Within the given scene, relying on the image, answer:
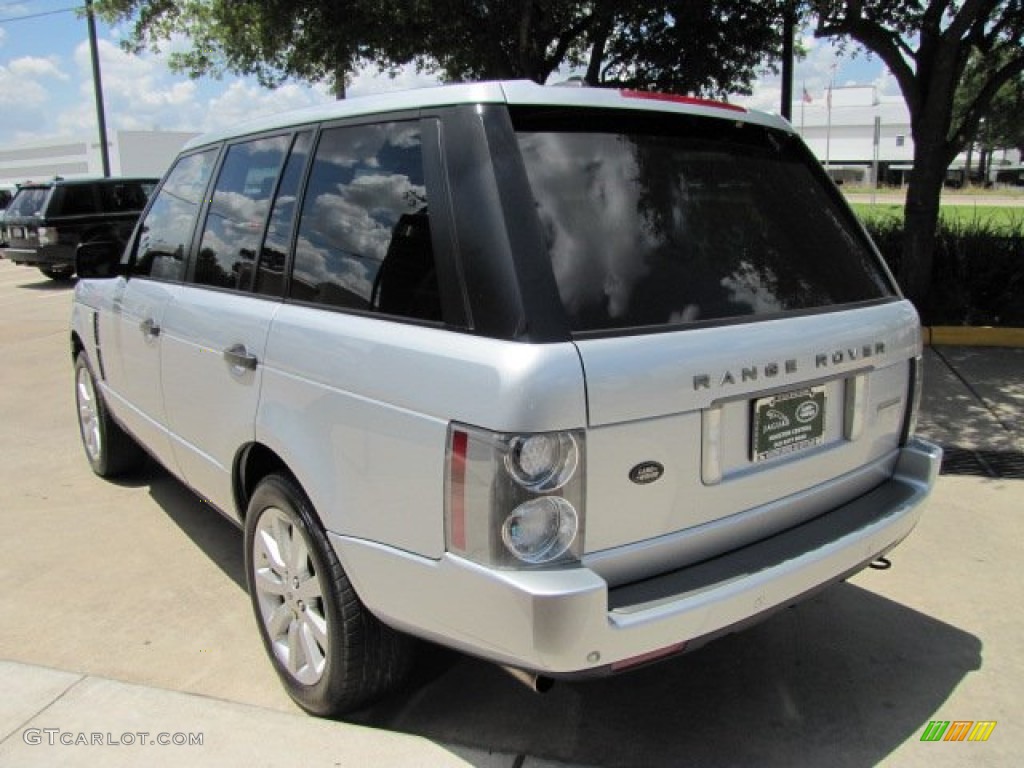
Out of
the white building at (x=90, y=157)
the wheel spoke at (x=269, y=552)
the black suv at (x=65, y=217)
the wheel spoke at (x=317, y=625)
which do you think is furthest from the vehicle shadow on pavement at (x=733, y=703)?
the white building at (x=90, y=157)

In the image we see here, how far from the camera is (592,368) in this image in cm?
209

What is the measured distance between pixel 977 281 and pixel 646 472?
8.35m

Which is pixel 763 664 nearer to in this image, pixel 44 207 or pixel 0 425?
pixel 0 425

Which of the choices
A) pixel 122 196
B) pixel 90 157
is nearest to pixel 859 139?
pixel 90 157

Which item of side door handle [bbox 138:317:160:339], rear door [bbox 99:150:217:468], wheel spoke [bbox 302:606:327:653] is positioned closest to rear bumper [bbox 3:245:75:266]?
rear door [bbox 99:150:217:468]

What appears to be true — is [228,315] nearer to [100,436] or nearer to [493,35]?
[100,436]

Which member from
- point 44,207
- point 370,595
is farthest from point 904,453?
point 44,207

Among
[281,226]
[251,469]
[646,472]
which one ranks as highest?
[281,226]

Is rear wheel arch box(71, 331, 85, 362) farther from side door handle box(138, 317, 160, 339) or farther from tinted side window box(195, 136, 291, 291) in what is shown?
tinted side window box(195, 136, 291, 291)

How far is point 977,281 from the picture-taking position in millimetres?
9094

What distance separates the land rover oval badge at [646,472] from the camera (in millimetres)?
2211

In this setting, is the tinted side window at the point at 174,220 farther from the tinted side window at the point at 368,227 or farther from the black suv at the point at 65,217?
the black suv at the point at 65,217

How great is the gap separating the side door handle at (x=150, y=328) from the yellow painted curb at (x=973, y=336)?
23.7 feet

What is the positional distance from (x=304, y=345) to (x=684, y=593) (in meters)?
1.36
